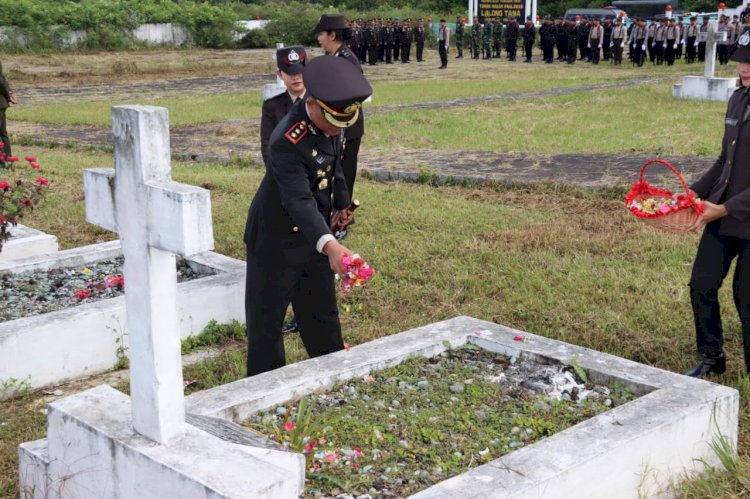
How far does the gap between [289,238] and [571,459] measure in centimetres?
159

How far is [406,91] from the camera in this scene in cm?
2216

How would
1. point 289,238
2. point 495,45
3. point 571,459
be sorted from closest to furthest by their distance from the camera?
point 571,459, point 289,238, point 495,45

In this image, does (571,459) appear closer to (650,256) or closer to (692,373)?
(692,373)

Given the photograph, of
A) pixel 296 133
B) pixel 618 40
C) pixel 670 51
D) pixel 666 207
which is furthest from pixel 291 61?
pixel 618 40

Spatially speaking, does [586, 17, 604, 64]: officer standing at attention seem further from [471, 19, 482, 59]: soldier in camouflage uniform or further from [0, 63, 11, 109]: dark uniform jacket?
[0, 63, 11, 109]: dark uniform jacket

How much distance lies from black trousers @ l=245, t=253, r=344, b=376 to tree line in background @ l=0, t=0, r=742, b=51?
2925 centimetres

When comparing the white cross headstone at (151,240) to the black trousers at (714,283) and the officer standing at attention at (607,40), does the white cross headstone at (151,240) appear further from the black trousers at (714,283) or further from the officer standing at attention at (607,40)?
the officer standing at attention at (607,40)

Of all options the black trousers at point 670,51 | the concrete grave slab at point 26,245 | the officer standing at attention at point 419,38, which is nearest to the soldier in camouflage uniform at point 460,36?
the officer standing at attention at point 419,38

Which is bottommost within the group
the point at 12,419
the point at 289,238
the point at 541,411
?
the point at 12,419

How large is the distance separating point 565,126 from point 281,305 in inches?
429

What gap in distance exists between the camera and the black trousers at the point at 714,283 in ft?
15.4

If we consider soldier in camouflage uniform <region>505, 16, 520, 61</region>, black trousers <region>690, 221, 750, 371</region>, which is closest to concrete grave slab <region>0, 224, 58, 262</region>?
black trousers <region>690, 221, 750, 371</region>

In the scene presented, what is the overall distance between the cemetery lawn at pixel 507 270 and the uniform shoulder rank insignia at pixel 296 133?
1548mm

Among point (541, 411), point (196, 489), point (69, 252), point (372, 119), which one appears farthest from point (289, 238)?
point (372, 119)
